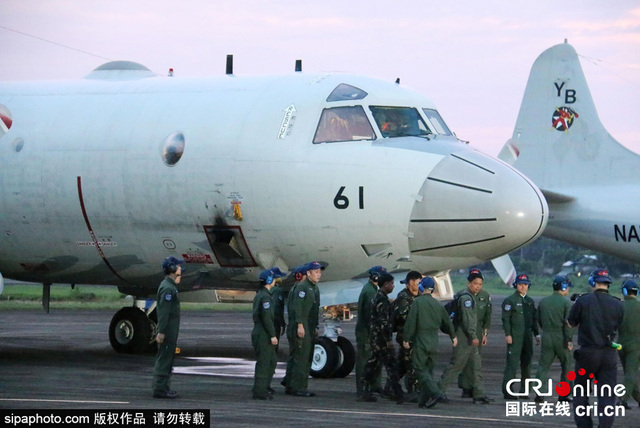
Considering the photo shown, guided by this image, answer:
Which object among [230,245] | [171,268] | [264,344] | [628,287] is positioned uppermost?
[230,245]

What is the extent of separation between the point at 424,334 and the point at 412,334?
174mm

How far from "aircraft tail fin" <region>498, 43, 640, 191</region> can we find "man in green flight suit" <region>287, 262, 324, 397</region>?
65.6 ft

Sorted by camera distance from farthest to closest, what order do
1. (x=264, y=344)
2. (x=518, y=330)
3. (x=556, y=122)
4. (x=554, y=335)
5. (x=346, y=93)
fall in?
(x=556, y=122) < (x=346, y=93) < (x=518, y=330) < (x=554, y=335) < (x=264, y=344)

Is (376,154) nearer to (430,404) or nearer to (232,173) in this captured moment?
(232,173)

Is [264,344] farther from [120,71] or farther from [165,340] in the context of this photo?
[120,71]

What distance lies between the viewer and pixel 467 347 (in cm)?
Result: 1698

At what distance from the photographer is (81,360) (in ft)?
75.7

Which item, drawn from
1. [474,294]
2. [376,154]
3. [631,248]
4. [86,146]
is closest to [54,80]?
[86,146]

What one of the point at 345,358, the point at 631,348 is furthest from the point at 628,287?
the point at 345,358

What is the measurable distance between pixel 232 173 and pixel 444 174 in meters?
3.66

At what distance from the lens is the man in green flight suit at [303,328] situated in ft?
57.6

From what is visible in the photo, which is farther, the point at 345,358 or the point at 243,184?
the point at 345,358

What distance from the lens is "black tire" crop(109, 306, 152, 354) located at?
24.5 m

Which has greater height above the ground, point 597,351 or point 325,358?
point 597,351
